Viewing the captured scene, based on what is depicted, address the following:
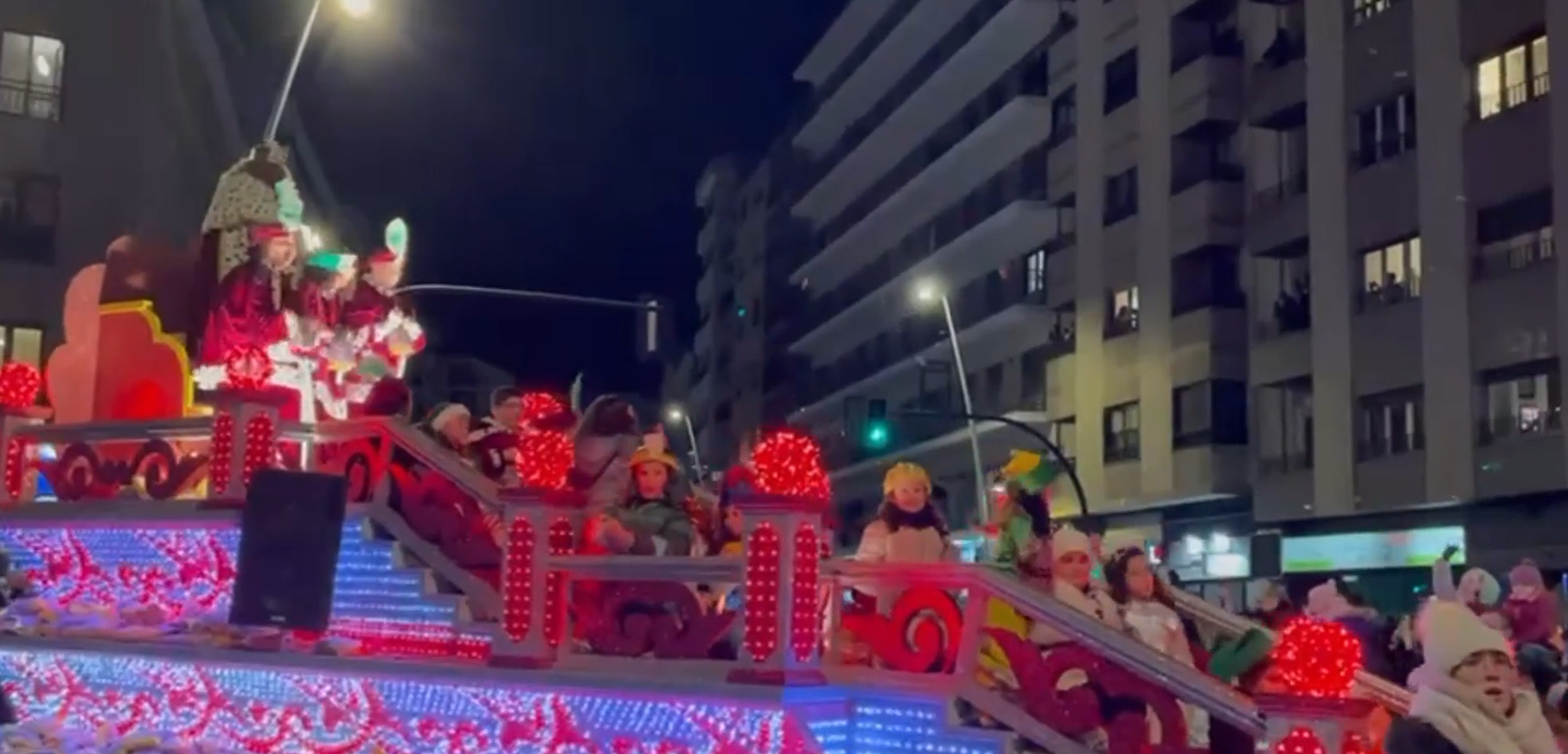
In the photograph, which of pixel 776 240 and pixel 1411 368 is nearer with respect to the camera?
pixel 1411 368

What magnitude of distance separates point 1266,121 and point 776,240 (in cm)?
4661

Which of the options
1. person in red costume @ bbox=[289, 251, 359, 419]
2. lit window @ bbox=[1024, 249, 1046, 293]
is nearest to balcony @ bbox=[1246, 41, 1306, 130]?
lit window @ bbox=[1024, 249, 1046, 293]

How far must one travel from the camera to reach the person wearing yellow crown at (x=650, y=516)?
10625 mm

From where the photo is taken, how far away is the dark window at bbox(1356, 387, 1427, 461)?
31062 millimetres

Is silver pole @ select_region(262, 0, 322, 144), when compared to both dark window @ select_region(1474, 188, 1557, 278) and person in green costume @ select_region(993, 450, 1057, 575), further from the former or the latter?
dark window @ select_region(1474, 188, 1557, 278)

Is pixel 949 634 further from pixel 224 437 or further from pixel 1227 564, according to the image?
pixel 1227 564

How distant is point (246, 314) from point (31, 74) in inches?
947

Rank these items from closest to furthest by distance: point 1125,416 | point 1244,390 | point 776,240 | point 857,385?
point 1244,390 → point 1125,416 → point 857,385 → point 776,240

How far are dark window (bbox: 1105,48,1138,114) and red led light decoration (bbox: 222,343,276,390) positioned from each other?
3224 centimetres

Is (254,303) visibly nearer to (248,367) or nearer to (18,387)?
(248,367)

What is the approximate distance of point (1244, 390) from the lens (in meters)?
37.8

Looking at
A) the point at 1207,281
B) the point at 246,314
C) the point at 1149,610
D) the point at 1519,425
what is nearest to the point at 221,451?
the point at 246,314

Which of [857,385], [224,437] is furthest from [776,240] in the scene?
[224,437]

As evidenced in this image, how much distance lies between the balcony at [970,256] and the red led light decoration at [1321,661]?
3969 centimetres
